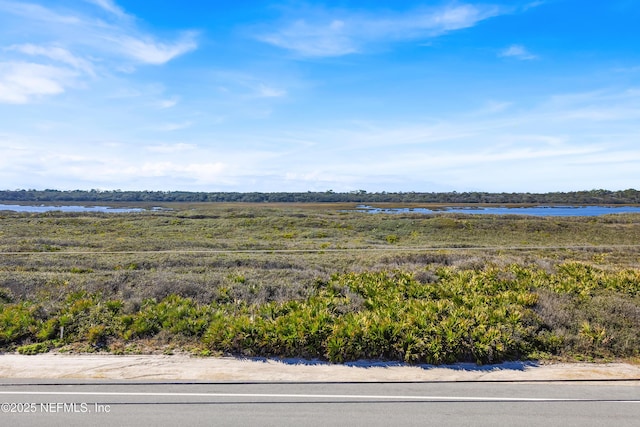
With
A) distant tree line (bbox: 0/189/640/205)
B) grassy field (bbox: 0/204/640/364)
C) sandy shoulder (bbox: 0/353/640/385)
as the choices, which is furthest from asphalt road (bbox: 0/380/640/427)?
distant tree line (bbox: 0/189/640/205)

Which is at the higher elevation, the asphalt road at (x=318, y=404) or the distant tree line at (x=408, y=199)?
the distant tree line at (x=408, y=199)

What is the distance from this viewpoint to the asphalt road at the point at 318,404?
21.3ft

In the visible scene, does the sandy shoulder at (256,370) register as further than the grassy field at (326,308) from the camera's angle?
No

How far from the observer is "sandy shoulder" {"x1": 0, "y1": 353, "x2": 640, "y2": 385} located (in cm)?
841

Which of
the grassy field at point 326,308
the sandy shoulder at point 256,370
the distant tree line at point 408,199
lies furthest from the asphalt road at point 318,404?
the distant tree line at point 408,199

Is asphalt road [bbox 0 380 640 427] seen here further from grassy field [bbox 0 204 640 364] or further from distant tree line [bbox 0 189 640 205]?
distant tree line [bbox 0 189 640 205]

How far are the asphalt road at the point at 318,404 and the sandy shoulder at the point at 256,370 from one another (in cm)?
36

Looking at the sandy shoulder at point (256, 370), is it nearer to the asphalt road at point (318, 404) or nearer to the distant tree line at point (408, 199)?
the asphalt road at point (318, 404)

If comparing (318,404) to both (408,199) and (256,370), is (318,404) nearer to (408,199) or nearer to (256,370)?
(256,370)

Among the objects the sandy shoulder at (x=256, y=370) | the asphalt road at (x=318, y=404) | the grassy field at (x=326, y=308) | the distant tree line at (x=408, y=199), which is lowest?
the sandy shoulder at (x=256, y=370)

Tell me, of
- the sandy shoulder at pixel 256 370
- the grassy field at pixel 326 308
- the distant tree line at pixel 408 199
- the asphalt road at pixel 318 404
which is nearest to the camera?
the asphalt road at pixel 318 404

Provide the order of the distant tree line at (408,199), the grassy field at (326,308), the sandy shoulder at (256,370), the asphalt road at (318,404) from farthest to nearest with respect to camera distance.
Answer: the distant tree line at (408,199), the grassy field at (326,308), the sandy shoulder at (256,370), the asphalt road at (318,404)

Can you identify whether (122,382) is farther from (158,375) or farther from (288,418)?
(288,418)

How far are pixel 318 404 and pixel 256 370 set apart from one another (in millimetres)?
2219
